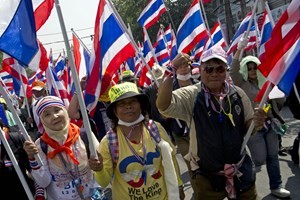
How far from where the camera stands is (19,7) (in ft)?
8.59

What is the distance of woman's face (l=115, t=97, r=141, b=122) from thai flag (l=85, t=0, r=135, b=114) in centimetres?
45

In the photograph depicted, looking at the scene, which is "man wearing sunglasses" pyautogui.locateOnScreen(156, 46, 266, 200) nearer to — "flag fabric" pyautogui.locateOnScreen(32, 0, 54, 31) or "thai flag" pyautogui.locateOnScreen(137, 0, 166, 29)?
"flag fabric" pyautogui.locateOnScreen(32, 0, 54, 31)

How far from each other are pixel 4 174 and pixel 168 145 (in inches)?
60.5

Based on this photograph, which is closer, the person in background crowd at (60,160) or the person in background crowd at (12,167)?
the person in background crowd at (60,160)

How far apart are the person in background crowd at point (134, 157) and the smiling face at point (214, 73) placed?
0.55 meters

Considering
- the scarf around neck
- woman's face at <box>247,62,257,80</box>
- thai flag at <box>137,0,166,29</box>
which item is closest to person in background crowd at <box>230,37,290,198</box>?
woman's face at <box>247,62,257,80</box>

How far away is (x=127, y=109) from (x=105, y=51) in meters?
0.99

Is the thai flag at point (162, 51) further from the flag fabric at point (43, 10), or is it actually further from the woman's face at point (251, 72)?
the flag fabric at point (43, 10)

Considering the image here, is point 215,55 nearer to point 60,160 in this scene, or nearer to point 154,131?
point 154,131

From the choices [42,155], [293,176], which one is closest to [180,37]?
[293,176]

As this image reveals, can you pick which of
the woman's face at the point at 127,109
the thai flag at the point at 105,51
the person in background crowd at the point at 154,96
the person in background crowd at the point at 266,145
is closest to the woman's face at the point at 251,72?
the person in background crowd at the point at 266,145

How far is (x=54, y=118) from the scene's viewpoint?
287 cm

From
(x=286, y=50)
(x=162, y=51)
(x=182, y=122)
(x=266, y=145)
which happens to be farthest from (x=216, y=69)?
(x=162, y=51)

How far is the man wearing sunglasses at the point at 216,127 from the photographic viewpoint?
2.86m
